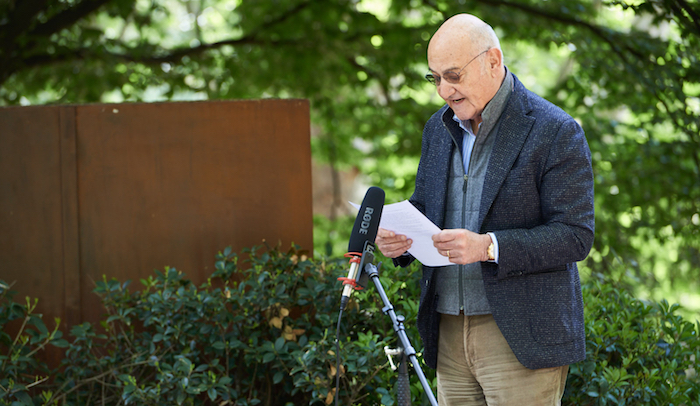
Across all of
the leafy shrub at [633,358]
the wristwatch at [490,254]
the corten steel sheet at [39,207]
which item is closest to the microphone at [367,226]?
the wristwatch at [490,254]

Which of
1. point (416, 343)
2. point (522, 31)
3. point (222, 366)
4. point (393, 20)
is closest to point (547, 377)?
point (416, 343)

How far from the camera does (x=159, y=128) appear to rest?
12.2 feet

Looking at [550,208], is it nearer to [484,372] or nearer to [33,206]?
[484,372]

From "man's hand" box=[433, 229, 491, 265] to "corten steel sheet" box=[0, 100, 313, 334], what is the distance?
77.1 inches

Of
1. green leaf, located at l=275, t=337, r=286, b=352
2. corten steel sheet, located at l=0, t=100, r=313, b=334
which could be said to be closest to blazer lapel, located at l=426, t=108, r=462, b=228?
green leaf, located at l=275, t=337, r=286, b=352

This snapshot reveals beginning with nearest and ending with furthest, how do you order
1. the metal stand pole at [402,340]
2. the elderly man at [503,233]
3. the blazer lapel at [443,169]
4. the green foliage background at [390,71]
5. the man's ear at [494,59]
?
the metal stand pole at [402,340] < the elderly man at [503,233] < the man's ear at [494,59] < the blazer lapel at [443,169] < the green foliage background at [390,71]

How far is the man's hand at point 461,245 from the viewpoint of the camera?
1.79 metres

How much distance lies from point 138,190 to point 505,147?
251 cm

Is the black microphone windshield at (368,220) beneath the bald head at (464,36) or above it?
beneath

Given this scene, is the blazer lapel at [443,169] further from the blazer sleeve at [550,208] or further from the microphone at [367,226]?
the microphone at [367,226]

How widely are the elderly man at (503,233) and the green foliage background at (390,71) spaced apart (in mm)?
3218

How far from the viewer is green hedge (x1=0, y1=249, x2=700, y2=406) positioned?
9.38ft

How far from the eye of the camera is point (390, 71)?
7.06 metres

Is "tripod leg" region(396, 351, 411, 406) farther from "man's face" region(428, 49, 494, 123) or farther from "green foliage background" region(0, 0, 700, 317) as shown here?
"green foliage background" region(0, 0, 700, 317)
